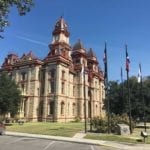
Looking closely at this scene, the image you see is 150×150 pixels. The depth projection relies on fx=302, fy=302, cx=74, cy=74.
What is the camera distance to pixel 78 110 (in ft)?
241

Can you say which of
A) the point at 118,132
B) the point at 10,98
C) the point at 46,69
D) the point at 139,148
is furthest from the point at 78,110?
the point at 139,148

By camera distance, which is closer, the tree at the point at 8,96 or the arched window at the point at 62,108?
the tree at the point at 8,96

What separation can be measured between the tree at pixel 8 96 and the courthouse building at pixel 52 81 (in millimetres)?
10744

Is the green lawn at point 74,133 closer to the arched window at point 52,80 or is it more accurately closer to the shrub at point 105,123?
the shrub at point 105,123

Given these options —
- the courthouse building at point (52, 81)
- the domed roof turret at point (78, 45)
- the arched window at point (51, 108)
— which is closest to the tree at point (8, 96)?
the courthouse building at point (52, 81)

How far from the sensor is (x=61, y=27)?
7556 centimetres

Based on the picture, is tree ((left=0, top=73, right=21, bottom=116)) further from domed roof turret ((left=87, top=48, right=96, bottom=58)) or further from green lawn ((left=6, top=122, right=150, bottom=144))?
domed roof turret ((left=87, top=48, right=96, bottom=58))

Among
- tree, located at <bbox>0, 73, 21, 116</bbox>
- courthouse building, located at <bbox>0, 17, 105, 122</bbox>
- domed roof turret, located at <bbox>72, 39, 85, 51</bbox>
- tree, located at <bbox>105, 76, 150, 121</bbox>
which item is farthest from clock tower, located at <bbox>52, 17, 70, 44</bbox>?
tree, located at <bbox>105, 76, 150, 121</bbox>

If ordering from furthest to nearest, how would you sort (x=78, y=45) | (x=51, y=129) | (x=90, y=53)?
1. (x=90, y=53)
2. (x=78, y=45)
3. (x=51, y=129)

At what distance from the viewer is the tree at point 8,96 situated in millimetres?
48891

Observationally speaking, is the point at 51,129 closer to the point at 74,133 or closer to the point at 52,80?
the point at 74,133

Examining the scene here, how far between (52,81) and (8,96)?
1829 cm

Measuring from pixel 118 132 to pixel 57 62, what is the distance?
37.0 metres

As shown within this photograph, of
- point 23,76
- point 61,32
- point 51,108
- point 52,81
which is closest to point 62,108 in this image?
point 51,108
